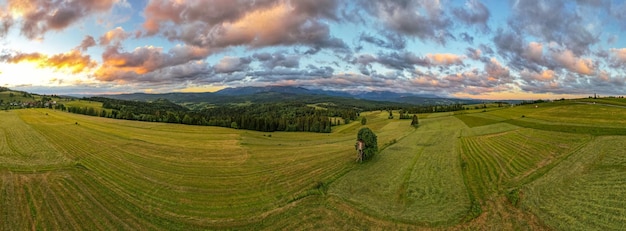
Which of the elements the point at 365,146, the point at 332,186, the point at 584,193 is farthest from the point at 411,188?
the point at 365,146

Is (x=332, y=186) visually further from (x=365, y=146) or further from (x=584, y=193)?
(x=584, y=193)

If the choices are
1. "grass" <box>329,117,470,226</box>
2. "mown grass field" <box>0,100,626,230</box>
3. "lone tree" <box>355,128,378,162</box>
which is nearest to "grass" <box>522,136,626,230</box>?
"mown grass field" <box>0,100,626,230</box>

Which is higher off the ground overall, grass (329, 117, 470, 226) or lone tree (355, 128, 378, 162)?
lone tree (355, 128, 378, 162)

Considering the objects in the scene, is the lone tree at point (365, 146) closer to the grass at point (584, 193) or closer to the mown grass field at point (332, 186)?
the mown grass field at point (332, 186)

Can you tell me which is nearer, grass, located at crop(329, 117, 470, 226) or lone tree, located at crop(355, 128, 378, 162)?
grass, located at crop(329, 117, 470, 226)

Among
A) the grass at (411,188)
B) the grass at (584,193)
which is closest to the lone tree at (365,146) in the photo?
the grass at (411,188)

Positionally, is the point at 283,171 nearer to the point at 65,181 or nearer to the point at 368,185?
the point at 368,185

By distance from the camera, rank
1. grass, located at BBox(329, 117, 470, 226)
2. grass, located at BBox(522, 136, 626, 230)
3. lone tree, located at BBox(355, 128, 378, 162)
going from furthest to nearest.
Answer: lone tree, located at BBox(355, 128, 378, 162) → grass, located at BBox(329, 117, 470, 226) → grass, located at BBox(522, 136, 626, 230)

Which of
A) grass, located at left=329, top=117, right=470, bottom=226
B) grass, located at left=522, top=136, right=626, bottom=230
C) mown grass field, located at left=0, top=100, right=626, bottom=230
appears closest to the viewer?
grass, located at left=522, top=136, right=626, bottom=230

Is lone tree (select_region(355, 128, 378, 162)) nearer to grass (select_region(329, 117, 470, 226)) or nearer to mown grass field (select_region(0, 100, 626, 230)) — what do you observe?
mown grass field (select_region(0, 100, 626, 230))
